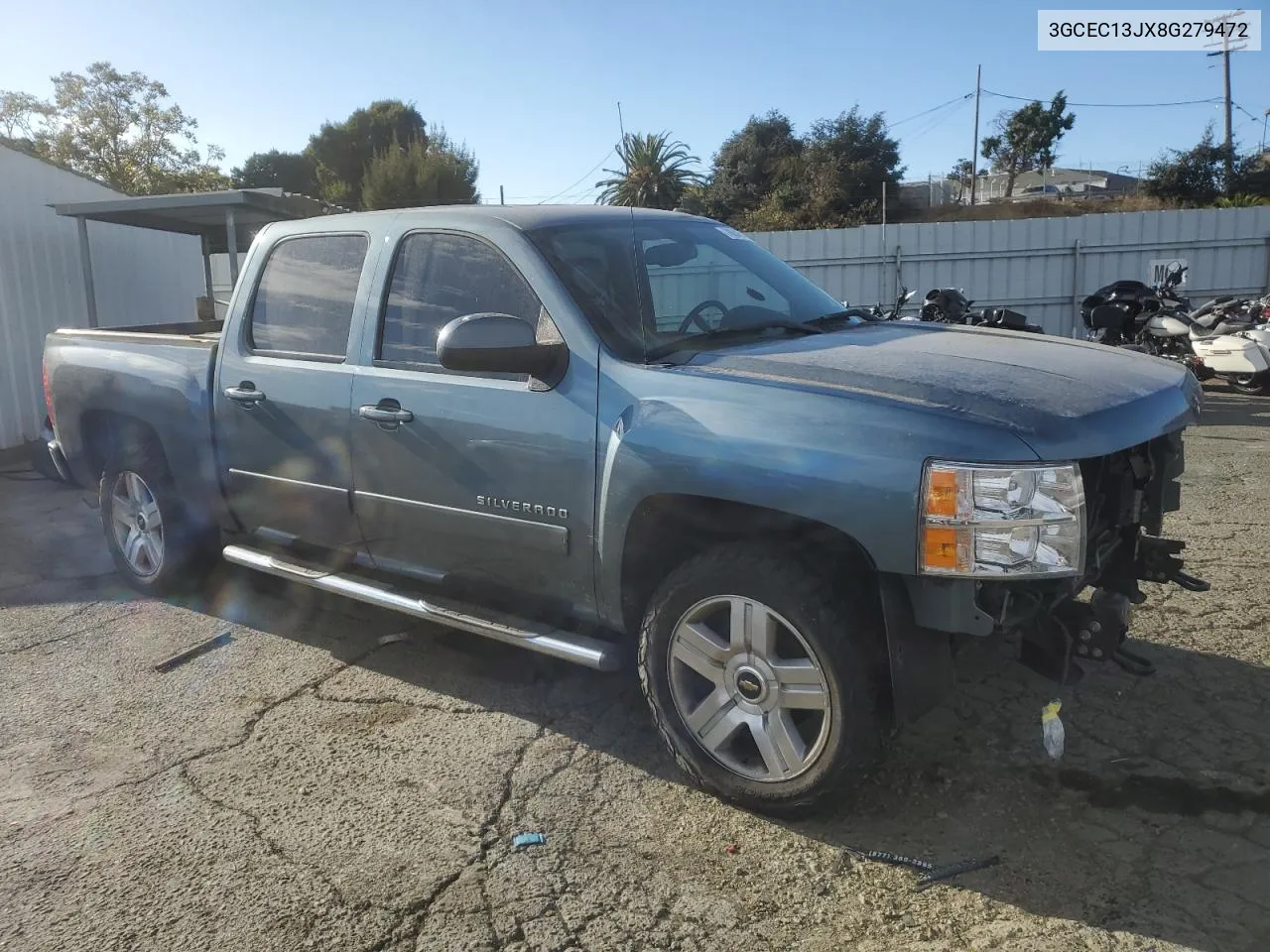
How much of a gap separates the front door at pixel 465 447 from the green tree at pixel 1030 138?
57.2 m

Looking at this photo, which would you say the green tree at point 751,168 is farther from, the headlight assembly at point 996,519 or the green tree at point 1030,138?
the headlight assembly at point 996,519

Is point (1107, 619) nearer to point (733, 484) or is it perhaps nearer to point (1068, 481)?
point (1068, 481)

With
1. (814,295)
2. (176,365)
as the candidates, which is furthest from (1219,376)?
(176,365)

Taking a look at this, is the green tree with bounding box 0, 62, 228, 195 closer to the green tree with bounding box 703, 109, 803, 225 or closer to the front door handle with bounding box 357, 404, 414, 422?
the green tree with bounding box 703, 109, 803, 225

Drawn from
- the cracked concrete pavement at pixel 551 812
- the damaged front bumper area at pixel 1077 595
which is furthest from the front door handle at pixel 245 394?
the damaged front bumper area at pixel 1077 595

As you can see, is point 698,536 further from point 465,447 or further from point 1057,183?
point 1057,183

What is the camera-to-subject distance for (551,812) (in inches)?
125

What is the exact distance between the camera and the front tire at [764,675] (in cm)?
286

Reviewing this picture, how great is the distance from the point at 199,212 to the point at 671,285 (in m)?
7.46

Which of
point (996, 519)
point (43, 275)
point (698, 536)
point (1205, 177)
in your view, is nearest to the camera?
point (996, 519)

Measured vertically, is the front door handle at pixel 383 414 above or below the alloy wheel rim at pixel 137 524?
above

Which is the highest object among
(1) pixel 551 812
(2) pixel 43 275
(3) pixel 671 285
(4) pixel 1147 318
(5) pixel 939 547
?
(2) pixel 43 275

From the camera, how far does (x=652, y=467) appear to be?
3.08 meters

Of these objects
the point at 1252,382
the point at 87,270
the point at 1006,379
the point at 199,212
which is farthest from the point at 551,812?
the point at 1252,382
